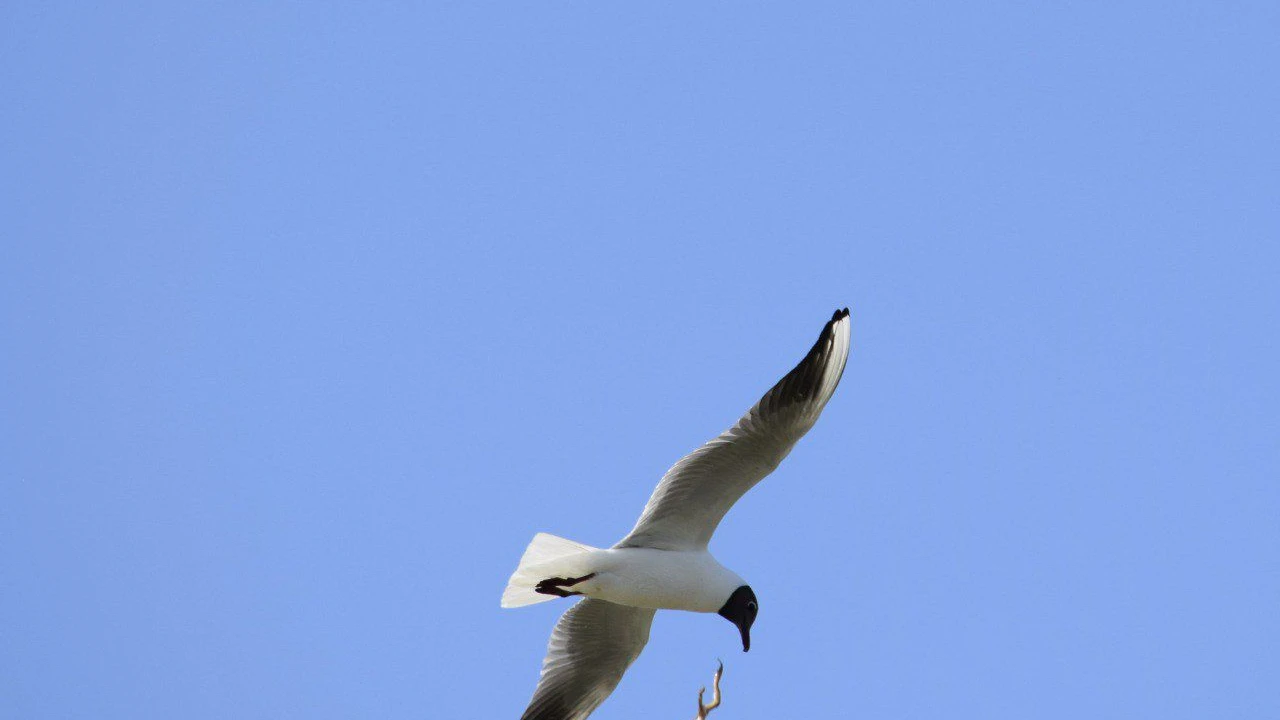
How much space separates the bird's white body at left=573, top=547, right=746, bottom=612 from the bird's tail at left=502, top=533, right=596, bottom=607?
9cm

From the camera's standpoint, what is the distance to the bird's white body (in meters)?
8.27

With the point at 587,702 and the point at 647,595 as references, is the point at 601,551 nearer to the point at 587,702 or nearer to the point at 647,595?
the point at 647,595

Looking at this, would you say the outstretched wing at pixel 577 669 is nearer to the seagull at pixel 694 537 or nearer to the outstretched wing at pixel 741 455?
the seagull at pixel 694 537

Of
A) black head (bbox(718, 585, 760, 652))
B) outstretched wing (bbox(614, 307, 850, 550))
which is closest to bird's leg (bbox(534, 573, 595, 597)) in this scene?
outstretched wing (bbox(614, 307, 850, 550))

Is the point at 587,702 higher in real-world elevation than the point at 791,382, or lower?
lower

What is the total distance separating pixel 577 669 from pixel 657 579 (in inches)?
46.9

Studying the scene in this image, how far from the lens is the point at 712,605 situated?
8523mm

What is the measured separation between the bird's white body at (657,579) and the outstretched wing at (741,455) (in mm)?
97

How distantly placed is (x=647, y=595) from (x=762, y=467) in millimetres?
913

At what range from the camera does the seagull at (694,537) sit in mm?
7887

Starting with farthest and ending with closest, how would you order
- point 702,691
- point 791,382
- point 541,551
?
point 541,551 < point 791,382 < point 702,691

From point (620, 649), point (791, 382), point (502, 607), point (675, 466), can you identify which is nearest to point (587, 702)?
point (620, 649)

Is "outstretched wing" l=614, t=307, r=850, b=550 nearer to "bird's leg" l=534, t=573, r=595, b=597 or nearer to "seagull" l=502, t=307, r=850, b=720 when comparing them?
"seagull" l=502, t=307, r=850, b=720

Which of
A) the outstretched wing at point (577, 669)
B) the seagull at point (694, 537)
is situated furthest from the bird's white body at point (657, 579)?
the outstretched wing at point (577, 669)
